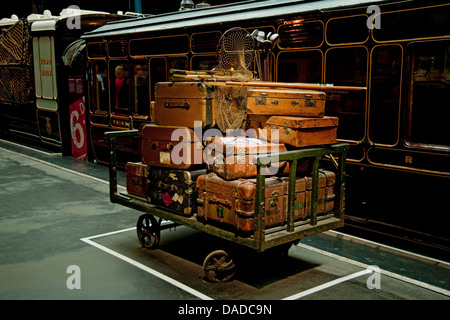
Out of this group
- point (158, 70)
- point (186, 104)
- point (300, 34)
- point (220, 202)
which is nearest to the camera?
point (220, 202)

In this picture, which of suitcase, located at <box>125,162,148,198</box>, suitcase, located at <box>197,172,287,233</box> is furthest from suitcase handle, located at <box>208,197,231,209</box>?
suitcase, located at <box>125,162,148,198</box>

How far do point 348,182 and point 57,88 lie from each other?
28.4 feet

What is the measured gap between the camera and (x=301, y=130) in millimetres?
4516

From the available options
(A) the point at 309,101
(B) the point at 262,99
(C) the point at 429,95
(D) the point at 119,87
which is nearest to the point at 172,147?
(B) the point at 262,99

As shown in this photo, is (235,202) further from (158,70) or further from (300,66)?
(158,70)

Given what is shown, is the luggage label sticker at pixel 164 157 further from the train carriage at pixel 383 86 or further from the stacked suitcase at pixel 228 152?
the train carriage at pixel 383 86

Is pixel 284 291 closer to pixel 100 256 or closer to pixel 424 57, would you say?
pixel 100 256

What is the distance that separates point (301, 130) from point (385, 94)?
1558mm

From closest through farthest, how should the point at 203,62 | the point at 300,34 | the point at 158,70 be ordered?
1. the point at 300,34
2. the point at 203,62
3. the point at 158,70

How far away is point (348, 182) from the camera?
235 inches

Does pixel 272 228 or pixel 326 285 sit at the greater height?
pixel 272 228

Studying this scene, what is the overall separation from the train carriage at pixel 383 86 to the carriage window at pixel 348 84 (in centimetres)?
1
